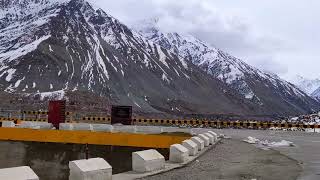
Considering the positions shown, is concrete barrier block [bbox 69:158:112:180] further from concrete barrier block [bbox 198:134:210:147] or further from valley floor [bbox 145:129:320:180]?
concrete barrier block [bbox 198:134:210:147]

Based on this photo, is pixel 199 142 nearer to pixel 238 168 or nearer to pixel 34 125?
pixel 238 168

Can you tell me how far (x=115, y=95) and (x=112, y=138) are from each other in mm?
161910

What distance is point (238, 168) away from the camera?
1596 cm

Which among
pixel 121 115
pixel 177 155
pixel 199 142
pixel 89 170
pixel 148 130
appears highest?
pixel 121 115

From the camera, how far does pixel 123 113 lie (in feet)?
137

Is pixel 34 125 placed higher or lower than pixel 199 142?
higher

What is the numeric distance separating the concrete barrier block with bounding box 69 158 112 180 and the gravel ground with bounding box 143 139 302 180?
4.51 ft

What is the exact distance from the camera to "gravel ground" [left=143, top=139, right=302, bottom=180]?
1402 cm

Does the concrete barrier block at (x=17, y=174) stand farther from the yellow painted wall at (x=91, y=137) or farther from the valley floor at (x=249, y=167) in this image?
the yellow painted wall at (x=91, y=137)

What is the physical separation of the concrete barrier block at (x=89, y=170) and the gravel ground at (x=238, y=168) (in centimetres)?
137

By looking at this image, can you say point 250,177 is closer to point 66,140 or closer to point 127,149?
point 127,149

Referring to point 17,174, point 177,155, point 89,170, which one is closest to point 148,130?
point 177,155

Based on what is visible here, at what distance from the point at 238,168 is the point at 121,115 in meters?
26.6

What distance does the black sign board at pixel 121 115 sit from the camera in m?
41.8
